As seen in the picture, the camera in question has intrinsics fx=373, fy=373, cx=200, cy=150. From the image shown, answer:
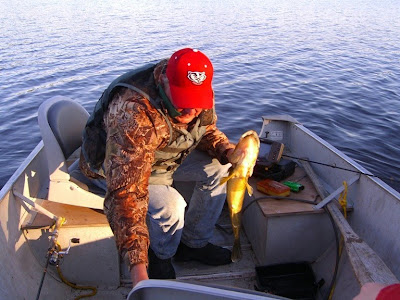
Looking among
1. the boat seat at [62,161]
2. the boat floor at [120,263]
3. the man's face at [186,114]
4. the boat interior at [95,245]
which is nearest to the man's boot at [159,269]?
the boat interior at [95,245]

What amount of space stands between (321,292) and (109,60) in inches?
527

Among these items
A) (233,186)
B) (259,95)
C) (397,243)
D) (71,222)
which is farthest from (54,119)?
(259,95)

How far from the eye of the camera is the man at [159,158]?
229 centimetres

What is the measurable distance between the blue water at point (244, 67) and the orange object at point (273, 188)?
396 centimetres

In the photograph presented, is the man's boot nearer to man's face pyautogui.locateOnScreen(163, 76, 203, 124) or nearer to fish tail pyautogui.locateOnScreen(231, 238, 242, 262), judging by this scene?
fish tail pyautogui.locateOnScreen(231, 238, 242, 262)

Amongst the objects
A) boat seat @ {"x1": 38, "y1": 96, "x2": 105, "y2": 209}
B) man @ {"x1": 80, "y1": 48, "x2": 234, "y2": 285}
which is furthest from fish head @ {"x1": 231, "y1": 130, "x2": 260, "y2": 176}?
boat seat @ {"x1": 38, "y1": 96, "x2": 105, "y2": 209}

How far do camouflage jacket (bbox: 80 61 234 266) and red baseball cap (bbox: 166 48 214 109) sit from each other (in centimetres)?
22

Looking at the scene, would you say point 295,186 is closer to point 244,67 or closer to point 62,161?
point 62,161

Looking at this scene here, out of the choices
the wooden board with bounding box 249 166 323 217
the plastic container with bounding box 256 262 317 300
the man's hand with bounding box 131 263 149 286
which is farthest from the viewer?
the wooden board with bounding box 249 166 323 217

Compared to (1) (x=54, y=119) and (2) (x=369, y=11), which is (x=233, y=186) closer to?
(1) (x=54, y=119)

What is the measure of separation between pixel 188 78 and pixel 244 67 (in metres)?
12.4

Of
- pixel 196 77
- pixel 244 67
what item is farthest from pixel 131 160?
pixel 244 67

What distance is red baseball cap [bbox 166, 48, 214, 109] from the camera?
97.7 inches

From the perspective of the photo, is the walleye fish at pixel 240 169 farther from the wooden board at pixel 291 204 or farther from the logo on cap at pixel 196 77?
the logo on cap at pixel 196 77
